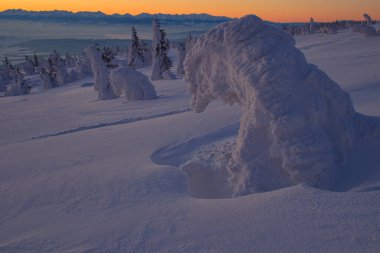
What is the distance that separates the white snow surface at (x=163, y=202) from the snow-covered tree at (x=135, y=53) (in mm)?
33990

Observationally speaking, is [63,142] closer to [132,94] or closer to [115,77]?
[132,94]

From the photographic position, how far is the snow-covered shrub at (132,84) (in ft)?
55.3

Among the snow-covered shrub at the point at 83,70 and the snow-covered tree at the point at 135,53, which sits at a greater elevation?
the snow-covered tree at the point at 135,53

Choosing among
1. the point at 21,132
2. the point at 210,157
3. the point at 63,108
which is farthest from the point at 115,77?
the point at 210,157

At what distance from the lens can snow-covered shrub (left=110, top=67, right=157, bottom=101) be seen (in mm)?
16844

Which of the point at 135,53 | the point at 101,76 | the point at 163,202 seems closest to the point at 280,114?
the point at 163,202

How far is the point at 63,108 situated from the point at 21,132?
5.79 meters

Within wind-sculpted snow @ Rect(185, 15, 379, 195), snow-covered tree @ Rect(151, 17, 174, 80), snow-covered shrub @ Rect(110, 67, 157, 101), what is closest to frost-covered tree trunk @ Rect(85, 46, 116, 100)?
snow-covered shrub @ Rect(110, 67, 157, 101)

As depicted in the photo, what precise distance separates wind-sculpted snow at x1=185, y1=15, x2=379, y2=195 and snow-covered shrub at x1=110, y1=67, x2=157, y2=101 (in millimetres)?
11746

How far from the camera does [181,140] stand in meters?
7.53

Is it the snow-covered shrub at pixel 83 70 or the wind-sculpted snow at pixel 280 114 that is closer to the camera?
the wind-sculpted snow at pixel 280 114

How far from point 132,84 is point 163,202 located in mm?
13438

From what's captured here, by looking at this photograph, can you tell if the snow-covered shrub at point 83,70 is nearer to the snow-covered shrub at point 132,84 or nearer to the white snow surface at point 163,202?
the snow-covered shrub at point 132,84

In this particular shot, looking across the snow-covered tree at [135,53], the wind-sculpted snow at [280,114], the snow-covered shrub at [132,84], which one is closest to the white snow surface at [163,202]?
the wind-sculpted snow at [280,114]
